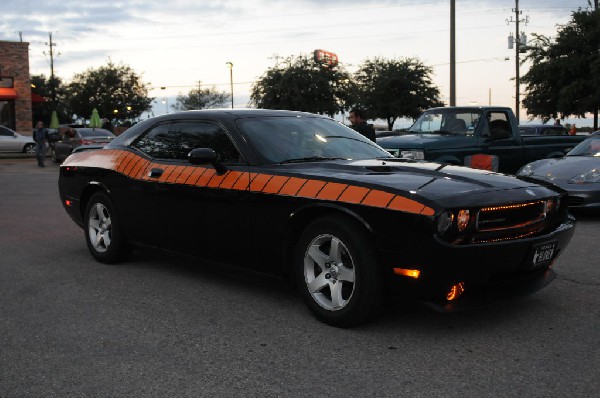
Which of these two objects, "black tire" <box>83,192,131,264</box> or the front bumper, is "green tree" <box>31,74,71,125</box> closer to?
"black tire" <box>83,192,131,264</box>

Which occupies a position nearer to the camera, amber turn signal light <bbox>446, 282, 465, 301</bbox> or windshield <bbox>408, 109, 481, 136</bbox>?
amber turn signal light <bbox>446, 282, 465, 301</bbox>

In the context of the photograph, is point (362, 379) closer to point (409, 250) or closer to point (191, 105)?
point (409, 250)

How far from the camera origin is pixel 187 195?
5332 millimetres

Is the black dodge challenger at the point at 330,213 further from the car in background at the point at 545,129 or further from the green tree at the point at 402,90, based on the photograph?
the green tree at the point at 402,90

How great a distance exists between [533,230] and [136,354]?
2557 mm

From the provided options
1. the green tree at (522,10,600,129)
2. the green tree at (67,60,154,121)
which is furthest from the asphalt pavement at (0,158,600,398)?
the green tree at (67,60,154,121)

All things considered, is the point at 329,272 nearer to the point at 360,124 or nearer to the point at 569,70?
the point at 360,124

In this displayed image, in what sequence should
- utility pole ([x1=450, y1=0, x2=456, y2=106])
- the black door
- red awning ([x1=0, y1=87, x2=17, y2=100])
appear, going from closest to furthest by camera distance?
1. the black door
2. utility pole ([x1=450, y1=0, x2=456, y2=106])
3. red awning ([x1=0, y1=87, x2=17, y2=100])

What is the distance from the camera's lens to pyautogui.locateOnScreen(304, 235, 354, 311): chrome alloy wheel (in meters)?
4.25

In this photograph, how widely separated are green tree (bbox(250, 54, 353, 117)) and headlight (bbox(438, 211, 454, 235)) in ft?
153

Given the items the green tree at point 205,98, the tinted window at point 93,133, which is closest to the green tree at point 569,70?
Answer: the tinted window at point 93,133

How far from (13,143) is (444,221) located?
3001cm

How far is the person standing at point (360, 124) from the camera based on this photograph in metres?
10.2

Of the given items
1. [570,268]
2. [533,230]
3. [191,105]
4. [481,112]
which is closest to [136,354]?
[533,230]
